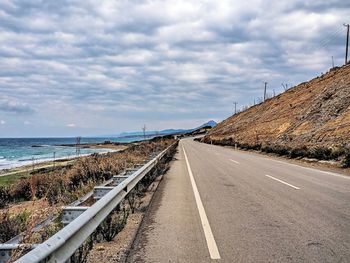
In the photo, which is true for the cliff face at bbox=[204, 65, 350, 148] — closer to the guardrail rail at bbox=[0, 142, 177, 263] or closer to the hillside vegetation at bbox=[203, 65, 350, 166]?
the hillside vegetation at bbox=[203, 65, 350, 166]

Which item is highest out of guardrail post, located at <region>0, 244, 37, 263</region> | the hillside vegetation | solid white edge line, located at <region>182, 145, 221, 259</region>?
the hillside vegetation

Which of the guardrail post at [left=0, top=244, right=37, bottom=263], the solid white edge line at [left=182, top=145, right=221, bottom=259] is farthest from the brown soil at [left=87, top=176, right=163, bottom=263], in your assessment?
the guardrail post at [left=0, top=244, right=37, bottom=263]

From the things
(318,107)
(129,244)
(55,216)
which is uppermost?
(318,107)

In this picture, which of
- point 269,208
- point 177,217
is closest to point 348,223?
point 269,208

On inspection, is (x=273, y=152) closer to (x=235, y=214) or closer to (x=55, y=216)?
(x=235, y=214)

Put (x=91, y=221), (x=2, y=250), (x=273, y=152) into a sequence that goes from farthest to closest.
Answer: (x=273, y=152)
(x=91, y=221)
(x=2, y=250)

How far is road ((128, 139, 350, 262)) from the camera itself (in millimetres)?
5555

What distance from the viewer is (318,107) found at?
44.2m

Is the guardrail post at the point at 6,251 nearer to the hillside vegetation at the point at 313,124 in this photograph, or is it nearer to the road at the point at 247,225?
the road at the point at 247,225

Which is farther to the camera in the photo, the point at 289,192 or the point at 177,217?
the point at 289,192

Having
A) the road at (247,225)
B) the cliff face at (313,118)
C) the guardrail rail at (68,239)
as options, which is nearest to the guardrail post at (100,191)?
the road at (247,225)

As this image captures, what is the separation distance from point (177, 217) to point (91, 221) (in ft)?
11.9

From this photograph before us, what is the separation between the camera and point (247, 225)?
7.20 meters

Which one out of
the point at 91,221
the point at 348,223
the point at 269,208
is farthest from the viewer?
the point at 269,208
